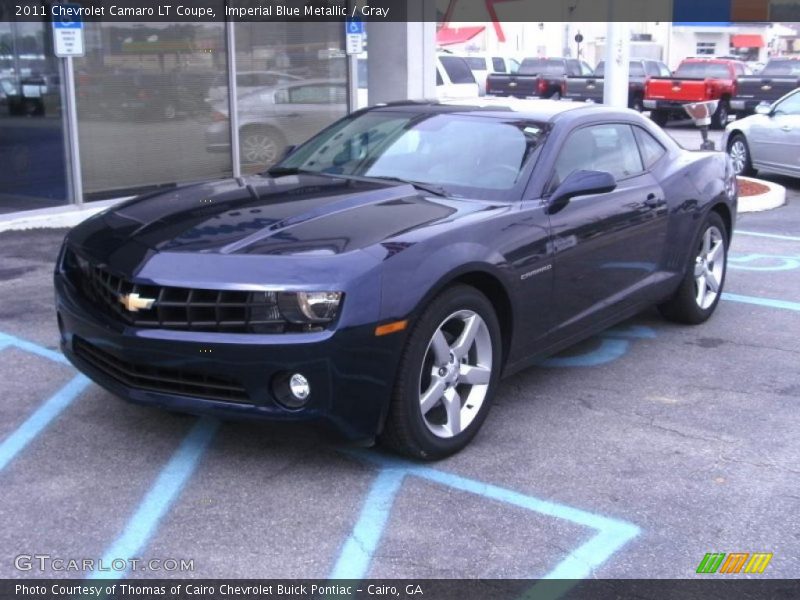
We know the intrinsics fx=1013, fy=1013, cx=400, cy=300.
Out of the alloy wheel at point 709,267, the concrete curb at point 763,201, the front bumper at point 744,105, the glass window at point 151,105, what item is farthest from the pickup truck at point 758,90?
the alloy wheel at point 709,267

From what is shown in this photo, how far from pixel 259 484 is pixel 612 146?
121 inches

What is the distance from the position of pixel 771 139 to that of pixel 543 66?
19.1 metres

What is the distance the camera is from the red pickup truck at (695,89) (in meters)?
25.2

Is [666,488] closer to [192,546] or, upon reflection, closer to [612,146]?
[192,546]

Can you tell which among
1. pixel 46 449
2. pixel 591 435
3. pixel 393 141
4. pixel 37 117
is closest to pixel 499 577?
pixel 591 435

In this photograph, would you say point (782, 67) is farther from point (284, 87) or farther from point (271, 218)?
point (271, 218)

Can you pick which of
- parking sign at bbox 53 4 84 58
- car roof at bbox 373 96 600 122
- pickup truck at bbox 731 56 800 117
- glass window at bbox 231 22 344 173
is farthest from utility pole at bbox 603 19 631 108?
pickup truck at bbox 731 56 800 117

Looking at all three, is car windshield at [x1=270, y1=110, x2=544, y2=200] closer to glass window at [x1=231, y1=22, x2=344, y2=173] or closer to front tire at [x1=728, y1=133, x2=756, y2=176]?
glass window at [x1=231, y1=22, x2=344, y2=173]

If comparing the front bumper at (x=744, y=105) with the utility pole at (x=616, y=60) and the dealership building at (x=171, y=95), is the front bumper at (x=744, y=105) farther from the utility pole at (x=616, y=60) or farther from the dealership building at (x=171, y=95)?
the dealership building at (x=171, y=95)

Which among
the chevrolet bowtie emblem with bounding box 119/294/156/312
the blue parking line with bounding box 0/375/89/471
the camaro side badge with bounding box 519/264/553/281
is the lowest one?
the blue parking line with bounding box 0/375/89/471

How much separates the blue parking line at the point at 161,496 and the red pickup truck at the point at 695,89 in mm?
22317

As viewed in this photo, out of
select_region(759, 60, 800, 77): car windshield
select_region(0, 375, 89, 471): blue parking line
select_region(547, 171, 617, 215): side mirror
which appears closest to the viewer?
select_region(0, 375, 89, 471): blue parking line

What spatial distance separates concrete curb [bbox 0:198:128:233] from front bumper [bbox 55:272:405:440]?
575 centimetres

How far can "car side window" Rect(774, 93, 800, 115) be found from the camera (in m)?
13.4
